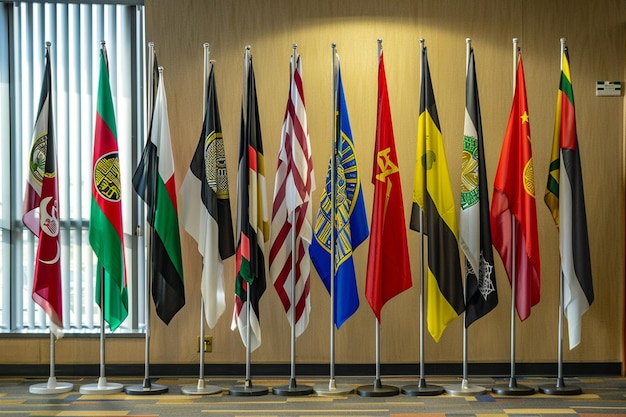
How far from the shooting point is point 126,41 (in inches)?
280

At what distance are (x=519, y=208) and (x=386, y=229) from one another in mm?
939

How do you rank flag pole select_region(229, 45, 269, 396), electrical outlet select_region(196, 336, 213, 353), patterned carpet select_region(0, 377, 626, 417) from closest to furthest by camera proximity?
patterned carpet select_region(0, 377, 626, 417) < flag pole select_region(229, 45, 269, 396) < electrical outlet select_region(196, 336, 213, 353)

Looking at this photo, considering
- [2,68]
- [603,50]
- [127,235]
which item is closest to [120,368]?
[127,235]

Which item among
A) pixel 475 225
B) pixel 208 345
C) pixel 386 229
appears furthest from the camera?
pixel 208 345

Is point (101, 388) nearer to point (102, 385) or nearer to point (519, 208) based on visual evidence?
point (102, 385)

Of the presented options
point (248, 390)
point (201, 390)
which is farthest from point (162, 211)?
point (248, 390)

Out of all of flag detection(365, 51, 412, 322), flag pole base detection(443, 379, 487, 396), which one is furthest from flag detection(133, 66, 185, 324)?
flag pole base detection(443, 379, 487, 396)

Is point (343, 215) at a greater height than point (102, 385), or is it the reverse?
point (343, 215)

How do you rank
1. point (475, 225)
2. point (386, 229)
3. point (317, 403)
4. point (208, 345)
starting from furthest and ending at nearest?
point (208, 345) → point (386, 229) → point (475, 225) → point (317, 403)

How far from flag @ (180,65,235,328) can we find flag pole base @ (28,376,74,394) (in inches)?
45.6

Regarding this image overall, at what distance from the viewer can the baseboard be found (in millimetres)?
6863

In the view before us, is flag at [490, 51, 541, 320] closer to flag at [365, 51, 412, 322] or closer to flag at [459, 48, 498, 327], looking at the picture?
flag at [459, 48, 498, 327]

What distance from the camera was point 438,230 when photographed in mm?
6094

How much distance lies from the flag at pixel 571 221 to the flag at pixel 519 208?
19 centimetres
